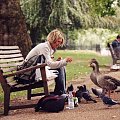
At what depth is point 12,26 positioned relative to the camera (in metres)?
15.2

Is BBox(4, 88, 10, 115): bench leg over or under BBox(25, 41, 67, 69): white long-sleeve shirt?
under

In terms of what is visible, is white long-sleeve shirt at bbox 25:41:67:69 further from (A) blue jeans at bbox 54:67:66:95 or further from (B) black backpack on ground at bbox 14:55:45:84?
(A) blue jeans at bbox 54:67:66:95

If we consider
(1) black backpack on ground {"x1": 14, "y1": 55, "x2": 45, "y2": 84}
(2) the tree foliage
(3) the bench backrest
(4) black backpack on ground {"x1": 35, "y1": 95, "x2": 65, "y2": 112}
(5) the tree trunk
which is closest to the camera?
(4) black backpack on ground {"x1": 35, "y1": 95, "x2": 65, "y2": 112}

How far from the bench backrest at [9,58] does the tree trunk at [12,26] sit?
545 centimetres

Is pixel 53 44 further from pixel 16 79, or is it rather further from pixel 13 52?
pixel 13 52

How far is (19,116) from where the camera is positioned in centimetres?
735

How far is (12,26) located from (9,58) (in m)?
6.22

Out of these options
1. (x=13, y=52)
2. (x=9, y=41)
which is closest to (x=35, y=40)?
(x=9, y=41)

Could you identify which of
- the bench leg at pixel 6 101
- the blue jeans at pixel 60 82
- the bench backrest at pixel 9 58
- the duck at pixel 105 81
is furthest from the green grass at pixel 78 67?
the duck at pixel 105 81

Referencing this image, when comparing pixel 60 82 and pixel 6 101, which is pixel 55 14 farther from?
pixel 6 101

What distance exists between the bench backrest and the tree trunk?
5455 mm

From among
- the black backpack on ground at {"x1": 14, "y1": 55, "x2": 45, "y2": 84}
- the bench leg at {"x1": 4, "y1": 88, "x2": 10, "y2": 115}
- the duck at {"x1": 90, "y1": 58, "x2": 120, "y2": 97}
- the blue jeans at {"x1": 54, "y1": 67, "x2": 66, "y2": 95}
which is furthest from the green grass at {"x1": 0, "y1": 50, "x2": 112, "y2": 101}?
the duck at {"x1": 90, "y1": 58, "x2": 120, "y2": 97}

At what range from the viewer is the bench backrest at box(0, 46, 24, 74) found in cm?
857

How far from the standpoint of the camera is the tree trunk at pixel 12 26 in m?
15.0
